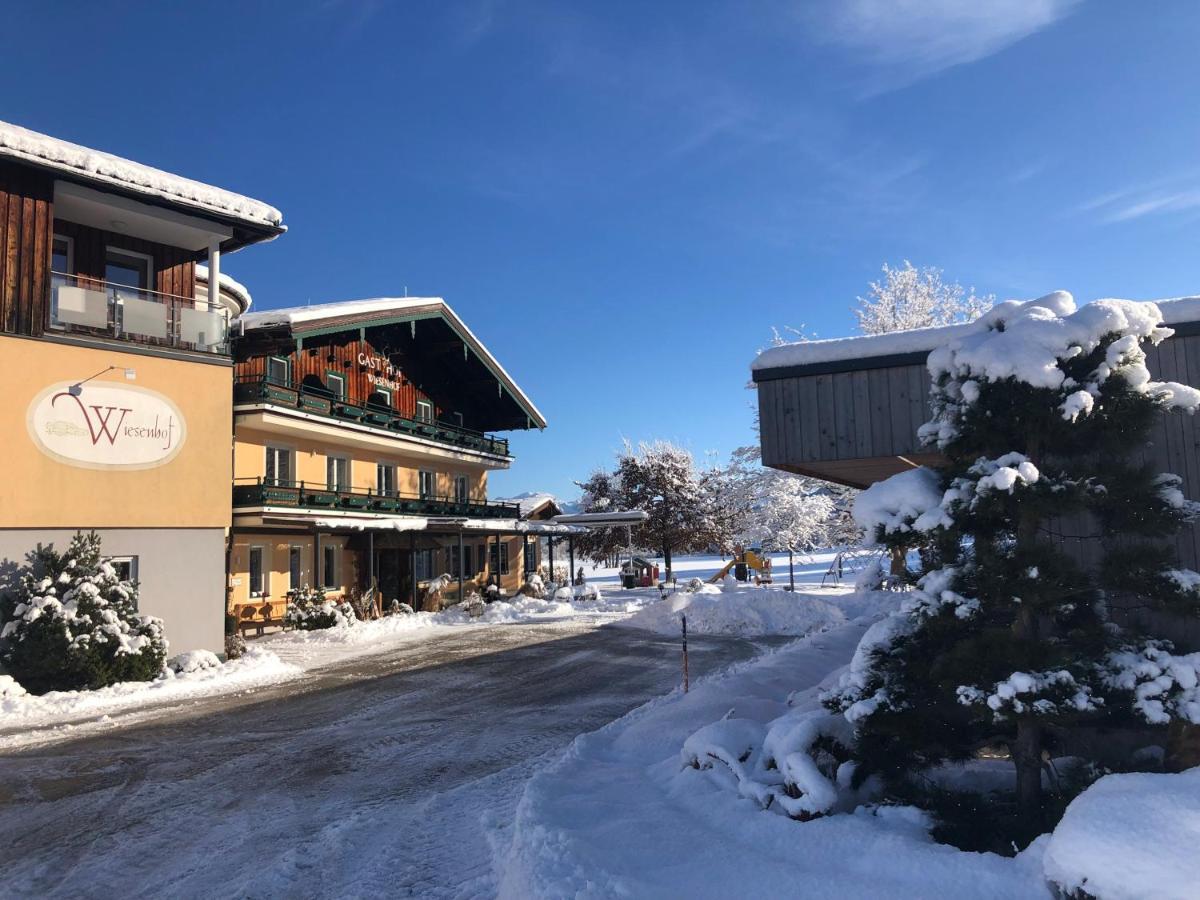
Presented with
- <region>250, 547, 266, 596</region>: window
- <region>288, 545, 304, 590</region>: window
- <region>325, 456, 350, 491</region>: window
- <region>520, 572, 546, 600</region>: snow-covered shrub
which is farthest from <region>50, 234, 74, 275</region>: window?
<region>520, 572, 546, 600</region>: snow-covered shrub

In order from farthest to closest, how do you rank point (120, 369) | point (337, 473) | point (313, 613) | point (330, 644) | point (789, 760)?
point (337, 473) → point (313, 613) → point (330, 644) → point (120, 369) → point (789, 760)

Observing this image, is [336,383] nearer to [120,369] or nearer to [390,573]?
[390,573]

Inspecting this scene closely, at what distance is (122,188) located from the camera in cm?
1712

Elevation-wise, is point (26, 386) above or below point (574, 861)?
above

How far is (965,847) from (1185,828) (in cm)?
171

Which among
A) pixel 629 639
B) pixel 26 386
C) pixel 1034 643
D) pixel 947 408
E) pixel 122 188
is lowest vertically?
pixel 629 639

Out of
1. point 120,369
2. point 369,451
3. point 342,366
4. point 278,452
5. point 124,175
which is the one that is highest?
point 124,175

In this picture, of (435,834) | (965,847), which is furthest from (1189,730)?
(435,834)

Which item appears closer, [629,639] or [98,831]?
[98,831]

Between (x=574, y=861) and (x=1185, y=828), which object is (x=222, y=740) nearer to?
(x=574, y=861)

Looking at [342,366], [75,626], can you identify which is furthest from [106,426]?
[342,366]

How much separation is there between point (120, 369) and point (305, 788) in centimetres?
1160

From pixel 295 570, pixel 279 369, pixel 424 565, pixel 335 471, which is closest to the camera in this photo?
pixel 279 369

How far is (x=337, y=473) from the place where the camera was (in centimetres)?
2861
